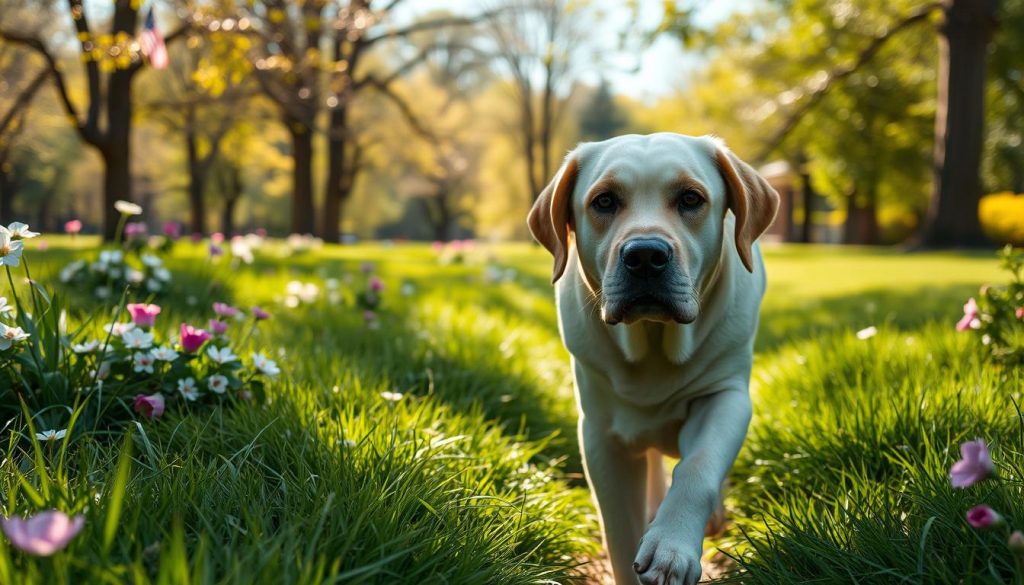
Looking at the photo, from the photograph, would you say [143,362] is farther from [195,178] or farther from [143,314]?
[195,178]

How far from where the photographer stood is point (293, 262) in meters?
11.9

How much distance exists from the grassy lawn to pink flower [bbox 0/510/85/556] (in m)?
0.24

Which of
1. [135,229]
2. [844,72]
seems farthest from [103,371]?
[844,72]

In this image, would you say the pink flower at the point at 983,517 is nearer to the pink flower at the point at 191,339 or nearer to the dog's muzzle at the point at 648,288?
the dog's muzzle at the point at 648,288

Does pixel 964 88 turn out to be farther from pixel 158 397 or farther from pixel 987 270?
pixel 158 397

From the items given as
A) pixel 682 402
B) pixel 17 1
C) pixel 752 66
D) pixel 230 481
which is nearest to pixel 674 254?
pixel 682 402

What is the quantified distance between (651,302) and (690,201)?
0.45 meters

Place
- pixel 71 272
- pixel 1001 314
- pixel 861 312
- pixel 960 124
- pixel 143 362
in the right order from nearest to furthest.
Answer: pixel 143 362 → pixel 1001 314 → pixel 71 272 → pixel 861 312 → pixel 960 124

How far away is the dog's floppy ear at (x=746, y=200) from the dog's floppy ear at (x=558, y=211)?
1.87ft

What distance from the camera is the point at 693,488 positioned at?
251 centimetres

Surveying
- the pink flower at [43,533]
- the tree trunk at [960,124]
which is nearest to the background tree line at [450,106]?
the tree trunk at [960,124]

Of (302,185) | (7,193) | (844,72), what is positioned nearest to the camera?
(844,72)

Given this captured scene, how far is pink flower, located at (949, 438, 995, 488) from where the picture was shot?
1.62m

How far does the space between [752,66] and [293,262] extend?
62.3ft
